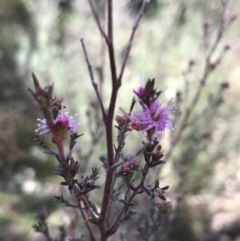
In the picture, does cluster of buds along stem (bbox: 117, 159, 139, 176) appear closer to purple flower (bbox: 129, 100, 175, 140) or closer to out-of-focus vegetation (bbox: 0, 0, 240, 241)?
purple flower (bbox: 129, 100, 175, 140)

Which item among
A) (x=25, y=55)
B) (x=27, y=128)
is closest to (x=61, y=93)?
(x=27, y=128)

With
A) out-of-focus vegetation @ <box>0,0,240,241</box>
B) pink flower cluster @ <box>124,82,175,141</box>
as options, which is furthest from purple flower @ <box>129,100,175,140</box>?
out-of-focus vegetation @ <box>0,0,240,241</box>

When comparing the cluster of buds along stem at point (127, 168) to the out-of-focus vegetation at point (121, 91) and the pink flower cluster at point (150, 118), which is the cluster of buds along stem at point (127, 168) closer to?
the pink flower cluster at point (150, 118)

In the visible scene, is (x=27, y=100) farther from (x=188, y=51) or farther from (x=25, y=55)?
(x=188, y=51)

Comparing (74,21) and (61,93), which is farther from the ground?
(74,21)

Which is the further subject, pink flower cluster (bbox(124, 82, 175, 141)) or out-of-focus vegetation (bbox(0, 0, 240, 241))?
out-of-focus vegetation (bbox(0, 0, 240, 241))
